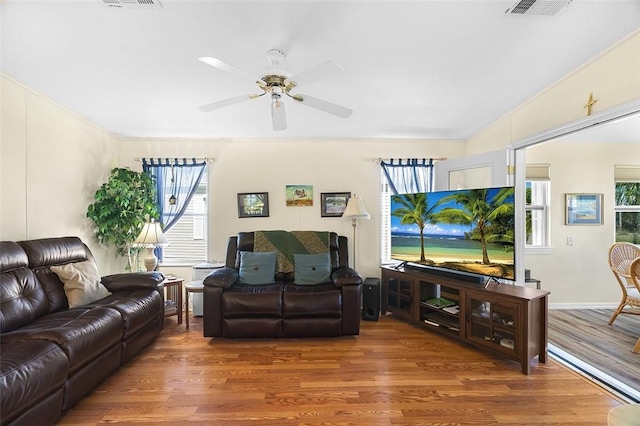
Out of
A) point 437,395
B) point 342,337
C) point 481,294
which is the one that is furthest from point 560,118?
point 342,337

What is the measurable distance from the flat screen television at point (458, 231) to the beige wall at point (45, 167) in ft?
12.3

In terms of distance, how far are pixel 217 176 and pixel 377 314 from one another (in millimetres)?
2864

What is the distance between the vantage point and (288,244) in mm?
3721

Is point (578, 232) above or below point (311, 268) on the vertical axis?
above

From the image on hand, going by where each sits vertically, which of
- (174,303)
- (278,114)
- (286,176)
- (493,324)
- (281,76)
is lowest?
(174,303)

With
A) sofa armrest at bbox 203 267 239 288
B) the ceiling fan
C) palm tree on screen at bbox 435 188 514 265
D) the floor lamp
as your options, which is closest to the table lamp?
sofa armrest at bbox 203 267 239 288

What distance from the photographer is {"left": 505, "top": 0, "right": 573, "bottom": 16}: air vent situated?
159 centimetres

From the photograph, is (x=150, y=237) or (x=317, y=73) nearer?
(x=317, y=73)

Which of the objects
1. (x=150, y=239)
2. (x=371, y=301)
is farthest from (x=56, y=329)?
(x=371, y=301)

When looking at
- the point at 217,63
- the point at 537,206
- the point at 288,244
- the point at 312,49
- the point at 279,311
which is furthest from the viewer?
the point at 537,206

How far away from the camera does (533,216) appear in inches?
166

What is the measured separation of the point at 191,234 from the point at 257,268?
1454 mm

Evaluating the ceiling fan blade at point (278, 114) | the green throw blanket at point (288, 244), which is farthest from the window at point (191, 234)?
the ceiling fan blade at point (278, 114)

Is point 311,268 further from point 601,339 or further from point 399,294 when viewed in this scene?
point 601,339
